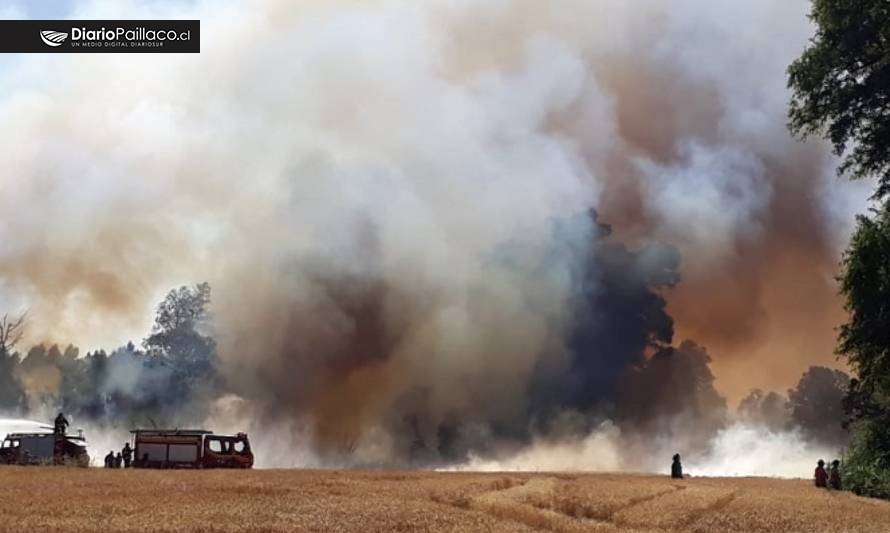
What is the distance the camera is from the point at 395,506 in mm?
32250

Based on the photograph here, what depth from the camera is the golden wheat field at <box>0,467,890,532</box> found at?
26578mm

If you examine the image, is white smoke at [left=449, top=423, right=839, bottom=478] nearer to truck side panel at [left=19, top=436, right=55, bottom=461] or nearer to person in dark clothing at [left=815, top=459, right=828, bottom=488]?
person in dark clothing at [left=815, top=459, right=828, bottom=488]

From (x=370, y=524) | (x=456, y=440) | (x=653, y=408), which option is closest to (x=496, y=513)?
(x=370, y=524)

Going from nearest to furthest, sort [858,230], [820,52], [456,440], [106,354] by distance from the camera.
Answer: [858,230] → [820,52] → [456,440] → [106,354]

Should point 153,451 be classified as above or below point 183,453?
above

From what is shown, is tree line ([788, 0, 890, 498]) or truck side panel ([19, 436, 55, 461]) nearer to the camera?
tree line ([788, 0, 890, 498])

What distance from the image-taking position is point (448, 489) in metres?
40.7

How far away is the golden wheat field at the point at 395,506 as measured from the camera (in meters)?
26.6

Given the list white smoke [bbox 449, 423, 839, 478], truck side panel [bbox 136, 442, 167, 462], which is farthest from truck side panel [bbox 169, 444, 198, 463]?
white smoke [bbox 449, 423, 839, 478]

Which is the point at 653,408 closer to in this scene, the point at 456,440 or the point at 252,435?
the point at 456,440

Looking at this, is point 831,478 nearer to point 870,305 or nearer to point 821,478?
point 821,478

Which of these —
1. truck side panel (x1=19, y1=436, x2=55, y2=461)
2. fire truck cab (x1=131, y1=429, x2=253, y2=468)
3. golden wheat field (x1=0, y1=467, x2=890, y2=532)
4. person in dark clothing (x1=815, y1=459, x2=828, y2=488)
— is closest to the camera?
golden wheat field (x1=0, y1=467, x2=890, y2=532)

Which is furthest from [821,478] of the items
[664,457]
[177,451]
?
[664,457]

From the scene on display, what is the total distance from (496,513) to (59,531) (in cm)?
1503
